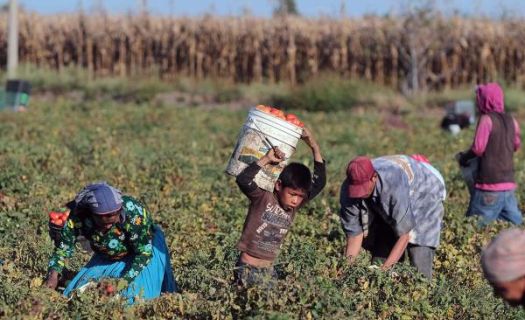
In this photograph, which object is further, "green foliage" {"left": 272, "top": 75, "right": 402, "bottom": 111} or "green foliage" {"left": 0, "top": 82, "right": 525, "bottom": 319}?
"green foliage" {"left": 272, "top": 75, "right": 402, "bottom": 111}

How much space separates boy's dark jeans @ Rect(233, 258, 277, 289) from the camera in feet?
19.0

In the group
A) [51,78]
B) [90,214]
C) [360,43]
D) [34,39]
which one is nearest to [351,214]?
[90,214]

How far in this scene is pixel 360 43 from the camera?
30.9 meters

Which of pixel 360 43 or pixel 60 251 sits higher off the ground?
pixel 60 251

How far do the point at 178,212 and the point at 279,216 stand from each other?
334 centimetres

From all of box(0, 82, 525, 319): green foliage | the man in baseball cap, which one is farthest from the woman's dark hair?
box(0, 82, 525, 319): green foliage

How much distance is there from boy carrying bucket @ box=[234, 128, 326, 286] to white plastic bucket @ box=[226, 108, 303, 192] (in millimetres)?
55

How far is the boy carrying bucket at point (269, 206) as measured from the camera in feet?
21.0

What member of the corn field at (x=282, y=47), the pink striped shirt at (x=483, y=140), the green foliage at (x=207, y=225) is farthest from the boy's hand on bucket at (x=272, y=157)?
the corn field at (x=282, y=47)

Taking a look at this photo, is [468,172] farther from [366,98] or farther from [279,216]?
[366,98]

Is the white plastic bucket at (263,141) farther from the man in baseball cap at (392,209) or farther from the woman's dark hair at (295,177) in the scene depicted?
the man in baseball cap at (392,209)

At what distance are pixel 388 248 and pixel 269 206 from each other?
125cm

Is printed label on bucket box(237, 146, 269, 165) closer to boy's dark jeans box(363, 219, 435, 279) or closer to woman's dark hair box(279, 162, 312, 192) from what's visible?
woman's dark hair box(279, 162, 312, 192)

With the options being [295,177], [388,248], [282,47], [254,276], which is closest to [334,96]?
[282,47]
